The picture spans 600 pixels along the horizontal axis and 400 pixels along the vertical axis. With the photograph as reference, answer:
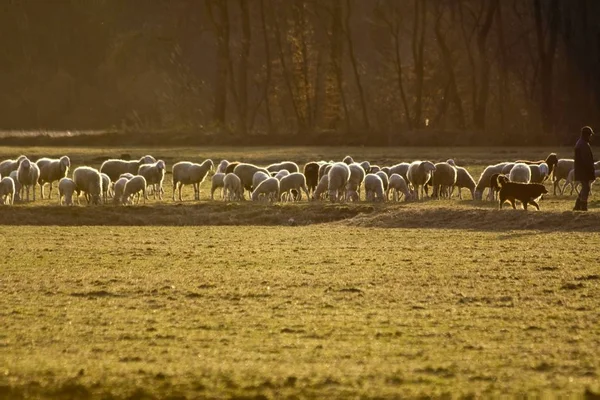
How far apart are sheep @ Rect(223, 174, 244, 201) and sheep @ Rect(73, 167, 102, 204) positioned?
3128 mm

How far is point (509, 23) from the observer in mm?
70625

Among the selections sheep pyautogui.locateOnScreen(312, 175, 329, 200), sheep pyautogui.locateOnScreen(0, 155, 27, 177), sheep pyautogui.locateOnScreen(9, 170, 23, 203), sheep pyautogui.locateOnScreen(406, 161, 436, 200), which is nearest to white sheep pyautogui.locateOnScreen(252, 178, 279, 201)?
sheep pyautogui.locateOnScreen(312, 175, 329, 200)

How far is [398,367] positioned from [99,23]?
9707 centimetres

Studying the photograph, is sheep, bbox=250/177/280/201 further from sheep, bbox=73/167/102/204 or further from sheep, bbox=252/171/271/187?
sheep, bbox=73/167/102/204

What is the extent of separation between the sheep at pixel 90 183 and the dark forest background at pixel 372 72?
31.7 meters

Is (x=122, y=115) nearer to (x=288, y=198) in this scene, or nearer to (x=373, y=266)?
(x=288, y=198)

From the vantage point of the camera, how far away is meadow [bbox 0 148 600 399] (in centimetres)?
1017

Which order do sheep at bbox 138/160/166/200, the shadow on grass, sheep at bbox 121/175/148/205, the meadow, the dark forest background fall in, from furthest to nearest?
the dark forest background → sheep at bbox 138/160/166/200 → sheep at bbox 121/175/148/205 → the shadow on grass → the meadow

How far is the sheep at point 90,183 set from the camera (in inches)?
1092

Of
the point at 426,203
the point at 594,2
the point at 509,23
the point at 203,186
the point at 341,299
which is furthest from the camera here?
the point at 509,23

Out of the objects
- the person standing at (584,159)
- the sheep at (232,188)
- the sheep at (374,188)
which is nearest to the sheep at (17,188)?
the sheep at (232,188)

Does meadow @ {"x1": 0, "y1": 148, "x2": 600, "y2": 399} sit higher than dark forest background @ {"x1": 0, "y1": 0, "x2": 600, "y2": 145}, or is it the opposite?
dark forest background @ {"x1": 0, "y1": 0, "x2": 600, "y2": 145}

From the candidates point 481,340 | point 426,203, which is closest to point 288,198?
point 426,203

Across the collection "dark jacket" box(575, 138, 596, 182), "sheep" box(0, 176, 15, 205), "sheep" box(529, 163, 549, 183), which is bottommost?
"sheep" box(0, 176, 15, 205)
